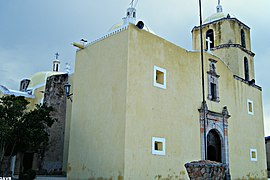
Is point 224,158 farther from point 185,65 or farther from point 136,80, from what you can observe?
point 136,80

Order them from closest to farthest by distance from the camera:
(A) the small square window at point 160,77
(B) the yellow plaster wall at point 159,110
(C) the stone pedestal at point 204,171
Answer: (C) the stone pedestal at point 204,171 → (B) the yellow plaster wall at point 159,110 → (A) the small square window at point 160,77

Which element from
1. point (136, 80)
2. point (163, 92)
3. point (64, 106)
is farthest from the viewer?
point (64, 106)

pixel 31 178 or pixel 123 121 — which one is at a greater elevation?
pixel 123 121

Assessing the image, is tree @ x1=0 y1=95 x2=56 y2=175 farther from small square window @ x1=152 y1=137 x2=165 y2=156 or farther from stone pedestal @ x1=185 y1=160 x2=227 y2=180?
stone pedestal @ x1=185 y1=160 x2=227 y2=180

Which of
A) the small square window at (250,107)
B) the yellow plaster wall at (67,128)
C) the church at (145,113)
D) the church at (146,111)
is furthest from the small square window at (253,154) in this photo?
the yellow plaster wall at (67,128)

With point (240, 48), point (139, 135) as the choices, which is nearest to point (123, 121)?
point (139, 135)

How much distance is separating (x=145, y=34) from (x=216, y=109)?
527 cm

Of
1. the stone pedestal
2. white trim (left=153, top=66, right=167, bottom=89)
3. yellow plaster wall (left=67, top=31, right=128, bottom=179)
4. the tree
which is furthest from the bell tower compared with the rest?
the stone pedestal

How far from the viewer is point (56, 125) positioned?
53.5ft

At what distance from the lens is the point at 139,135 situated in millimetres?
10461

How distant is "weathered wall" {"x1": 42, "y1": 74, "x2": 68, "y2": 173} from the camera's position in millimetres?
15844

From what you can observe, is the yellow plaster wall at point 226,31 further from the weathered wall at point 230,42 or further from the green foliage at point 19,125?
the green foliage at point 19,125

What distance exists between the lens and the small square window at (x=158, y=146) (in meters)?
10.9

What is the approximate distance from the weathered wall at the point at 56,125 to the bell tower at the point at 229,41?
308 inches
